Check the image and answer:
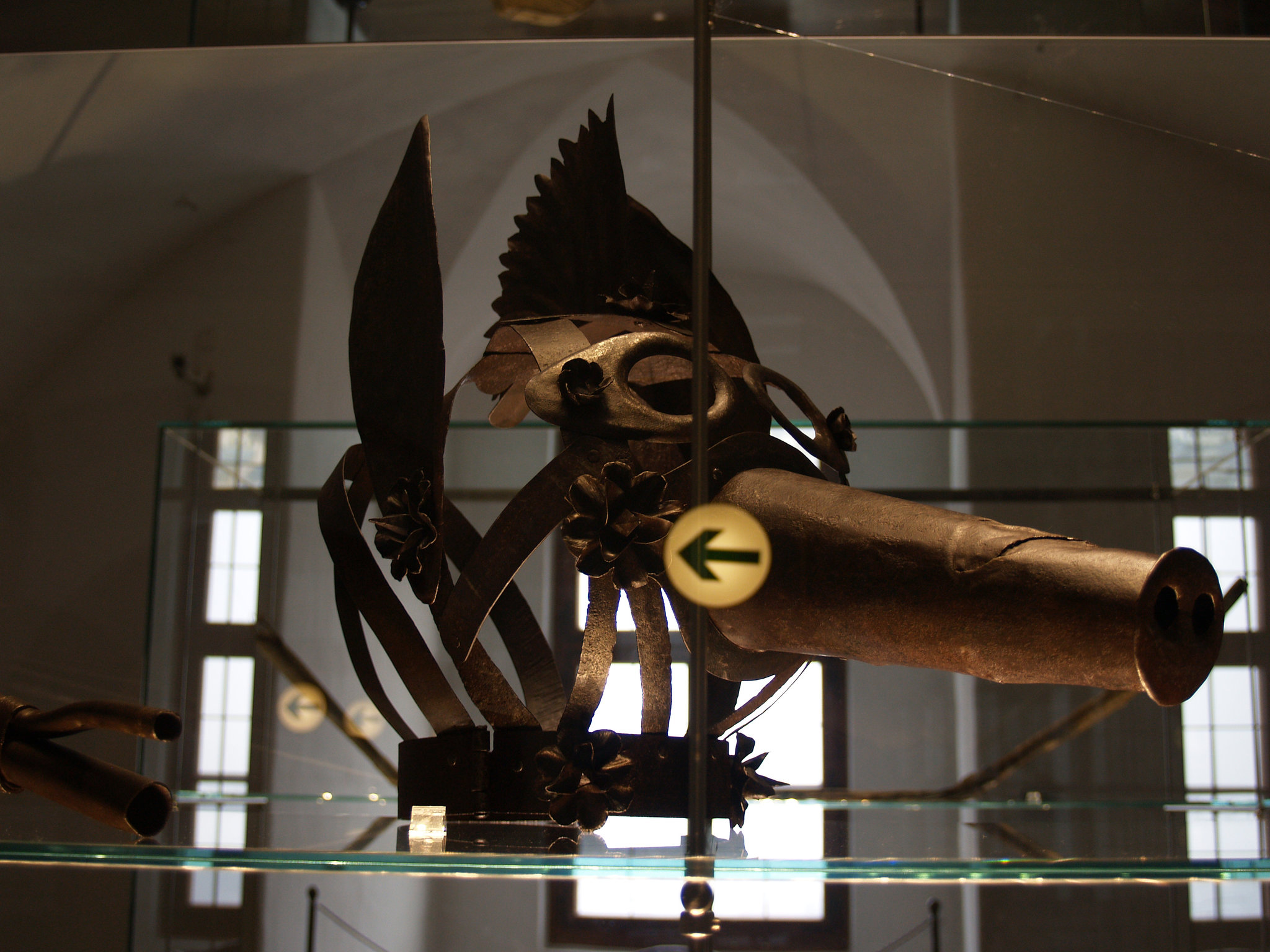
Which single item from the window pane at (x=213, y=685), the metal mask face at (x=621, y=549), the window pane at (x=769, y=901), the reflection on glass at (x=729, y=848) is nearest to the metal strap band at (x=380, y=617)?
the metal mask face at (x=621, y=549)

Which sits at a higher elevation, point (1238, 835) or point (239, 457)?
point (239, 457)

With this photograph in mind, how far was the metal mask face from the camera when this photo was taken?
526 millimetres

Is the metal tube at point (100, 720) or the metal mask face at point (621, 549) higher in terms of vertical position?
the metal mask face at point (621, 549)

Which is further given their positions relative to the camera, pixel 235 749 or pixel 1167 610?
pixel 235 749

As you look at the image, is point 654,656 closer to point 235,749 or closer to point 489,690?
point 489,690

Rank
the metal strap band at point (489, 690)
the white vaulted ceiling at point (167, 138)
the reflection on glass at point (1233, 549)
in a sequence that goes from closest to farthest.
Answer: the reflection on glass at point (1233, 549) → the metal strap band at point (489, 690) → the white vaulted ceiling at point (167, 138)

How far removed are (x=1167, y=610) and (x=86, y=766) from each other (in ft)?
1.96

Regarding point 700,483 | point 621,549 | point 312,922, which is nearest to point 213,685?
point 312,922

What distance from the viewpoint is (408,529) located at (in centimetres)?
73

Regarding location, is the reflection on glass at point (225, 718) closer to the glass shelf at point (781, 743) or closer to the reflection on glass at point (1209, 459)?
the glass shelf at point (781, 743)

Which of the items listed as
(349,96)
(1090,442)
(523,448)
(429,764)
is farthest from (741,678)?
(349,96)

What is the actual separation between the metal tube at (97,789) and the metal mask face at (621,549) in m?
0.18

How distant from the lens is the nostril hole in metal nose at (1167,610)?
0.49 metres

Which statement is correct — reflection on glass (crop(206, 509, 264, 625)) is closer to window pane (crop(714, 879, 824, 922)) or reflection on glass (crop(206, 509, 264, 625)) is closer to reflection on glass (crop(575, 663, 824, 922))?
reflection on glass (crop(575, 663, 824, 922))
